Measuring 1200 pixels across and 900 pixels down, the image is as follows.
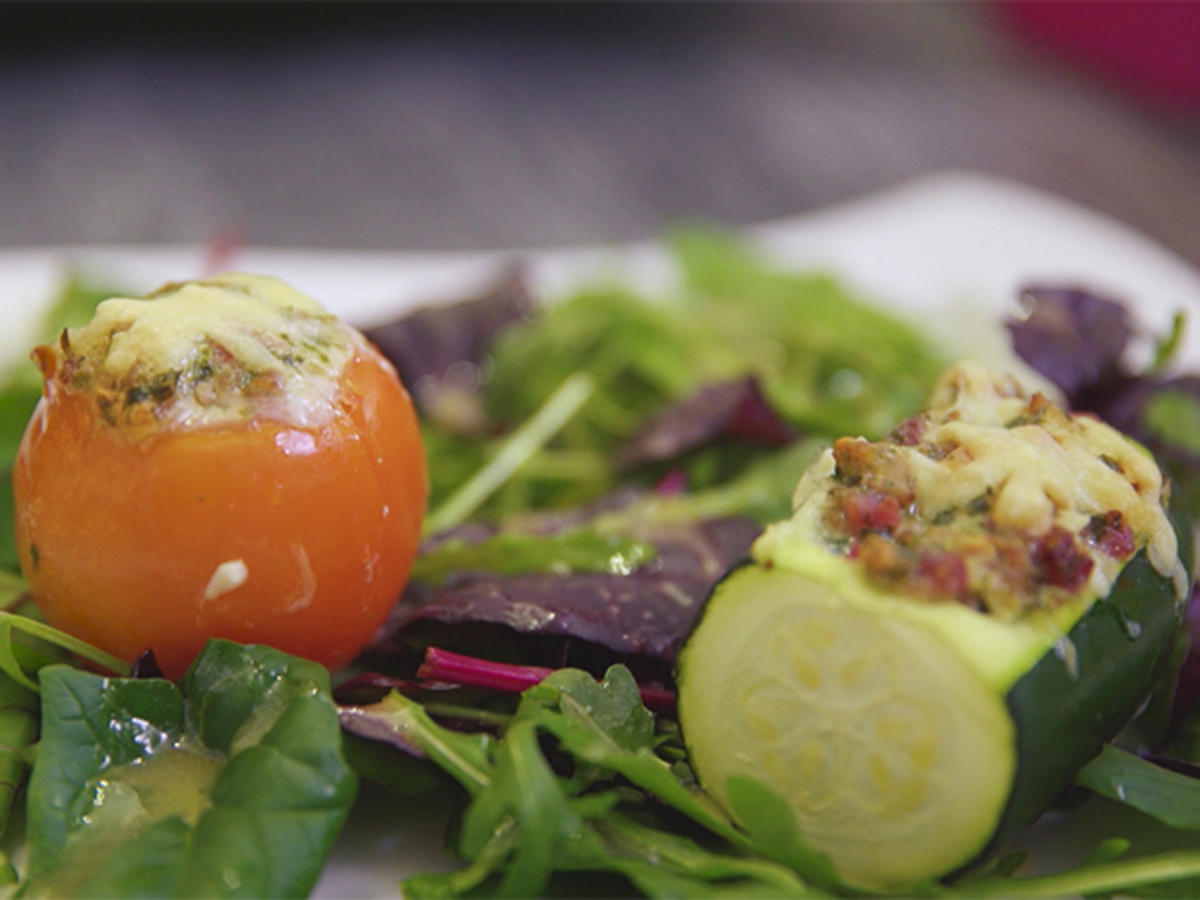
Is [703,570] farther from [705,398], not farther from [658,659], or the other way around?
[705,398]

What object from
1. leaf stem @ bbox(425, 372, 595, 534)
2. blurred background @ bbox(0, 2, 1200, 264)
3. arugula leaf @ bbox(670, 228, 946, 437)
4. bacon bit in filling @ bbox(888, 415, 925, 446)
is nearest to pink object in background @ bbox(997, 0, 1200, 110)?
blurred background @ bbox(0, 2, 1200, 264)

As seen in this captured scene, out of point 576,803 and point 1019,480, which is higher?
point 1019,480

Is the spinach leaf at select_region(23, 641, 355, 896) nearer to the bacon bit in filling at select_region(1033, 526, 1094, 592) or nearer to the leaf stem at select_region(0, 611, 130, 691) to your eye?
the leaf stem at select_region(0, 611, 130, 691)

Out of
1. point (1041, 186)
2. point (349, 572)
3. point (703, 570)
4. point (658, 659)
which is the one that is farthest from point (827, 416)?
point (1041, 186)

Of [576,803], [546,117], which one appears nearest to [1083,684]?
[576,803]

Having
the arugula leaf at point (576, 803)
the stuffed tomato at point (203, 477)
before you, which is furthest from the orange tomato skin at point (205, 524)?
the arugula leaf at point (576, 803)

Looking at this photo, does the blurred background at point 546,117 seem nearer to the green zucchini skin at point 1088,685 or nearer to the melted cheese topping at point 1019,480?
the melted cheese topping at point 1019,480

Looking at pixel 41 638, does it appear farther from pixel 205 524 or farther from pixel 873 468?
pixel 873 468
